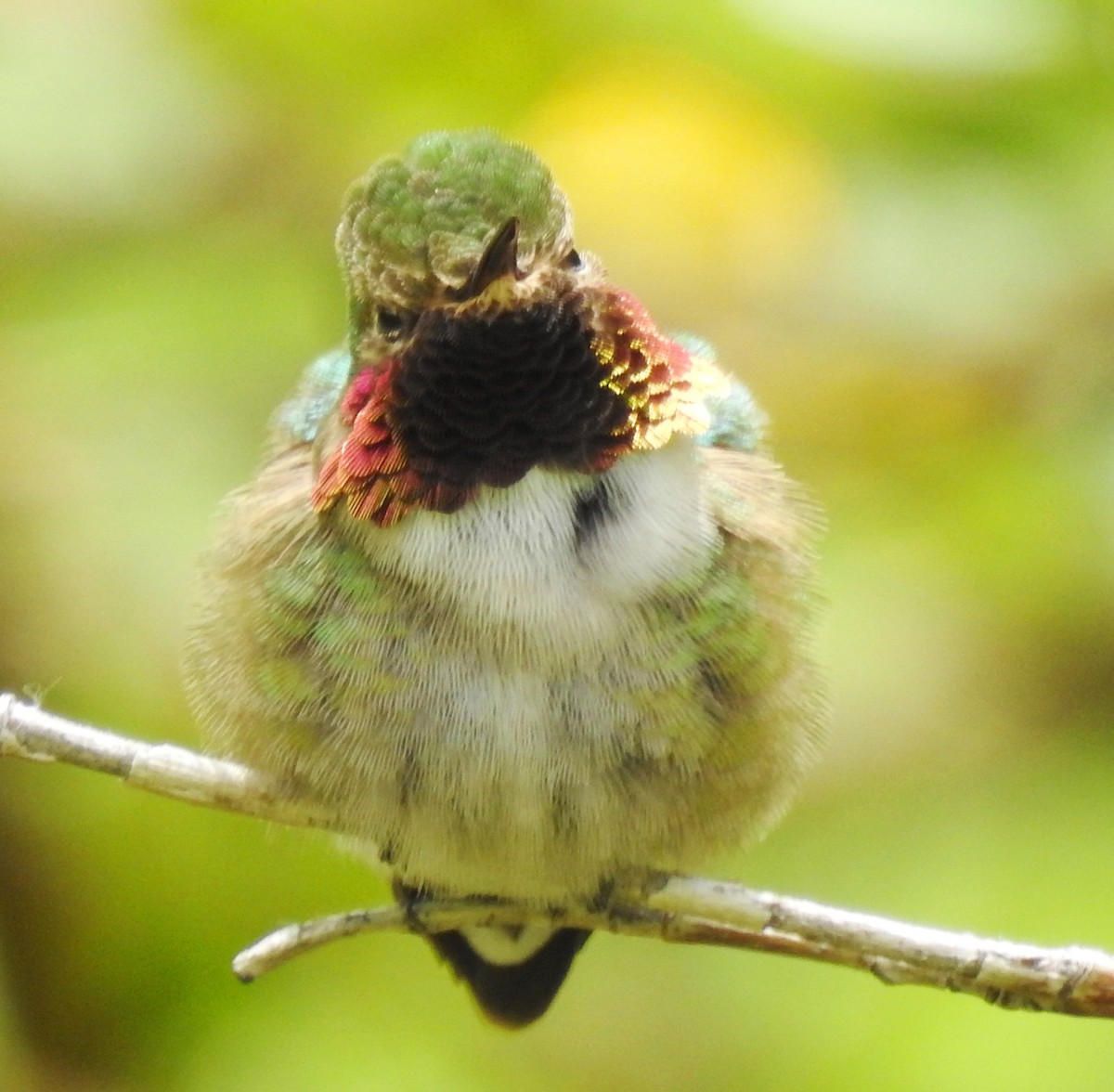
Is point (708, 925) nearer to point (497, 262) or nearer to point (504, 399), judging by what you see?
point (504, 399)

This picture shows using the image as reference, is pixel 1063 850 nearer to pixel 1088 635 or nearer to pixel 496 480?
pixel 1088 635

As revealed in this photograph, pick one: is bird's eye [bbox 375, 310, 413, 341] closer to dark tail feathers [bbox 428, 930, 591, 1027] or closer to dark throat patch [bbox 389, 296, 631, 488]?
dark throat patch [bbox 389, 296, 631, 488]

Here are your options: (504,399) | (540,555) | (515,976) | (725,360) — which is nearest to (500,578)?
(540,555)

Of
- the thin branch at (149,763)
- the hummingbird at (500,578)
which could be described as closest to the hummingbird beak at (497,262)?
the hummingbird at (500,578)

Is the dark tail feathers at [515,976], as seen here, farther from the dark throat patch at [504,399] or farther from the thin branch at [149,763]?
the dark throat patch at [504,399]

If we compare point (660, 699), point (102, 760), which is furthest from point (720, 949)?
point (102, 760)
